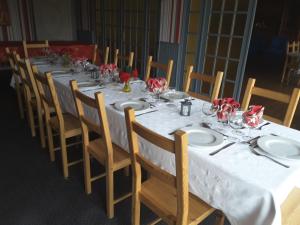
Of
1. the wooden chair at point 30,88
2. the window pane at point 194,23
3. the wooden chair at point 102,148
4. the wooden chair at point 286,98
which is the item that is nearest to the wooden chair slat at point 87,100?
the wooden chair at point 102,148

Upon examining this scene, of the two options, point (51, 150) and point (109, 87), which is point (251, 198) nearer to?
point (109, 87)

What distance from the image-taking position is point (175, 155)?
98 centimetres

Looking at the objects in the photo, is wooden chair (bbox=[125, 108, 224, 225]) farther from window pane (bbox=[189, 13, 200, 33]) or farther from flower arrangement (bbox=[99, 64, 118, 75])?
window pane (bbox=[189, 13, 200, 33])

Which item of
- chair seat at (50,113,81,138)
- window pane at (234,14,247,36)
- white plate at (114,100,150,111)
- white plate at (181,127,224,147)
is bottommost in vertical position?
chair seat at (50,113,81,138)

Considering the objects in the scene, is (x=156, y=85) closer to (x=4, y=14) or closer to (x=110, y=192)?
(x=110, y=192)

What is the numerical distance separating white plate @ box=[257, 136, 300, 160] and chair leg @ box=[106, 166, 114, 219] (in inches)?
34.2

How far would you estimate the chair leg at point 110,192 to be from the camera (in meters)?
1.57

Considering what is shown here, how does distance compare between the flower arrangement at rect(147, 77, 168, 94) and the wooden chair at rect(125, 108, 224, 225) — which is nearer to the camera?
the wooden chair at rect(125, 108, 224, 225)

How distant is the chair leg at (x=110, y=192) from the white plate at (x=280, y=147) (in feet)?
2.85

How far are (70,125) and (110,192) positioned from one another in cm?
73

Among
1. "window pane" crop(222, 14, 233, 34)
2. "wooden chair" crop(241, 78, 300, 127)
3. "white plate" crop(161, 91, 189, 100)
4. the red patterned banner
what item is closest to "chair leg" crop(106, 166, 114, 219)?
"white plate" crop(161, 91, 189, 100)

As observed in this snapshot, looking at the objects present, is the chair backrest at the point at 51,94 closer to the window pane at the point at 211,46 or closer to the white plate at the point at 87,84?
the white plate at the point at 87,84

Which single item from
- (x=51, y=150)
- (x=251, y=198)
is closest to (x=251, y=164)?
(x=251, y=198)

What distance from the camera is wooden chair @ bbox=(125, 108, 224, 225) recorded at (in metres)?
0.98
